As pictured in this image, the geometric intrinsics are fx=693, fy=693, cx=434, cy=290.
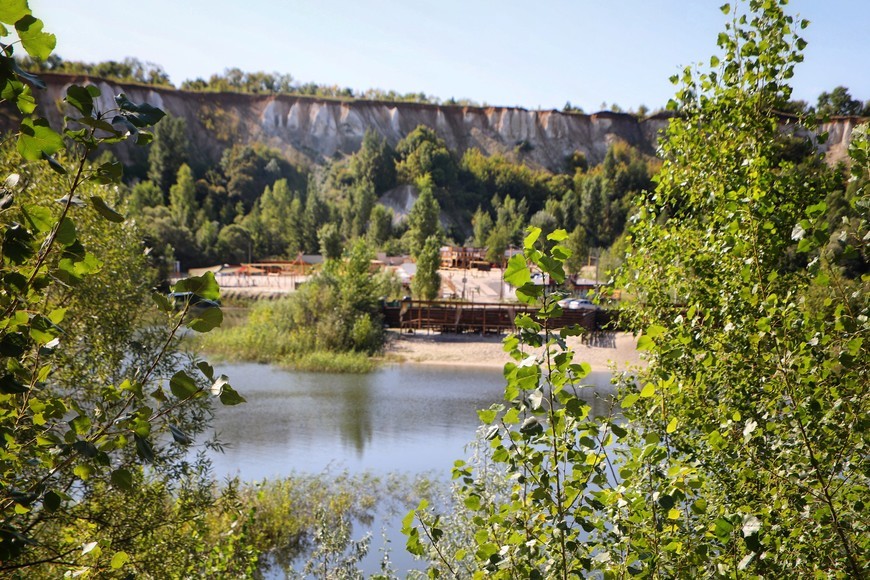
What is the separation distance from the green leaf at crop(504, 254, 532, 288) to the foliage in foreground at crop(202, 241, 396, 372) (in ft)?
56.6

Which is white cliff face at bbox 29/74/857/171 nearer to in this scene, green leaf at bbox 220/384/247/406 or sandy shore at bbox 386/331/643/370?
sandy shore at bbox 386/331/643/370

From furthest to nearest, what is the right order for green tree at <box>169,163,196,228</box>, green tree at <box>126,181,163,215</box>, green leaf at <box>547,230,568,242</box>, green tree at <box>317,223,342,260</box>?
green tree at <box>126,181,163,215</box>, green tree at <box>169,163,196,228</box>, green tree at <box>317,223,342,260</box>, green leaf at <box>547,230,568,242</box>

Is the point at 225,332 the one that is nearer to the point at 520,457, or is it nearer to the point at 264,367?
the point at 264,367

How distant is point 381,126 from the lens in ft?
213

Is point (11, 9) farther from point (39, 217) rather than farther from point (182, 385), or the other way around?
point (182, 385)

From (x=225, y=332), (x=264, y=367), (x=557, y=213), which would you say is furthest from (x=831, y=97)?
(x=557, y=213)

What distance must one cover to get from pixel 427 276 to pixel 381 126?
42565 millimetres

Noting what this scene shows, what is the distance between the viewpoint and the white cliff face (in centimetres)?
6047

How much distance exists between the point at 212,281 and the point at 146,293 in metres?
5.41

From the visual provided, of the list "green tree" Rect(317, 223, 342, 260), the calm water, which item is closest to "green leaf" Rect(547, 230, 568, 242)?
the calm water

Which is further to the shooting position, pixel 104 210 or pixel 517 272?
pixel 517 272

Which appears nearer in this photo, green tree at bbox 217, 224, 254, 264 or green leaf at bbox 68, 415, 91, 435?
green leaf at bbox 68, 415, 91, 435

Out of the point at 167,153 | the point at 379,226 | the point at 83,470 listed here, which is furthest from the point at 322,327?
the point at 167,153

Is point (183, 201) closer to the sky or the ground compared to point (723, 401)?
closer to the sky
